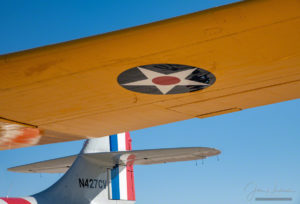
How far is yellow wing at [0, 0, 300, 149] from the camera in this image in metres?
2.84

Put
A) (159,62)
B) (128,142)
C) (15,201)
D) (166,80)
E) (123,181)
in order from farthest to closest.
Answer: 1. (128,142)
2. (123,181)
3. (15,201)
4. (166,80)
5. (159,62)

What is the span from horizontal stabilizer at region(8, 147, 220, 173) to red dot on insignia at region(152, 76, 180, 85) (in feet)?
12.7

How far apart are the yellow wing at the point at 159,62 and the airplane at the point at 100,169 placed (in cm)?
266

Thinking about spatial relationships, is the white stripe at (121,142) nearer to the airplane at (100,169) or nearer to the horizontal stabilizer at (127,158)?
the airplane at (100,169)

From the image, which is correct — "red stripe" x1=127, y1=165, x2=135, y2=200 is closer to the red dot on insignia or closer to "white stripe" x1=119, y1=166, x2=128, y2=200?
"white stripe" x1=119, y1=166, x2=128, y2=200

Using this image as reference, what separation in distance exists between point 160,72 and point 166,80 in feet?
1.38

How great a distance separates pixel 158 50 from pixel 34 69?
121 cm

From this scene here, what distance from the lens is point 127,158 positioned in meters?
10.2

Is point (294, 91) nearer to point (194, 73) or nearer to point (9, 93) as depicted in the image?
point (194, 73)

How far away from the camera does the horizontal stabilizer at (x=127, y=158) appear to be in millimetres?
8359

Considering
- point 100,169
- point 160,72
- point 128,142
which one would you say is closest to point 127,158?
point 100,169

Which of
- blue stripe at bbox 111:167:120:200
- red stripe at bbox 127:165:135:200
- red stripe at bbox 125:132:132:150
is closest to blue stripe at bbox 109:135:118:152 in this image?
red stripe at bbox 125:132:132:150

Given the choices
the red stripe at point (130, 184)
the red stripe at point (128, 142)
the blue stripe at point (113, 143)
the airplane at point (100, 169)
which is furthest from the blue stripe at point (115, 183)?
the red stripe at point (128, 142)

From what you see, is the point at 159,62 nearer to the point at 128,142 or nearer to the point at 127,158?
the point at 127,158
